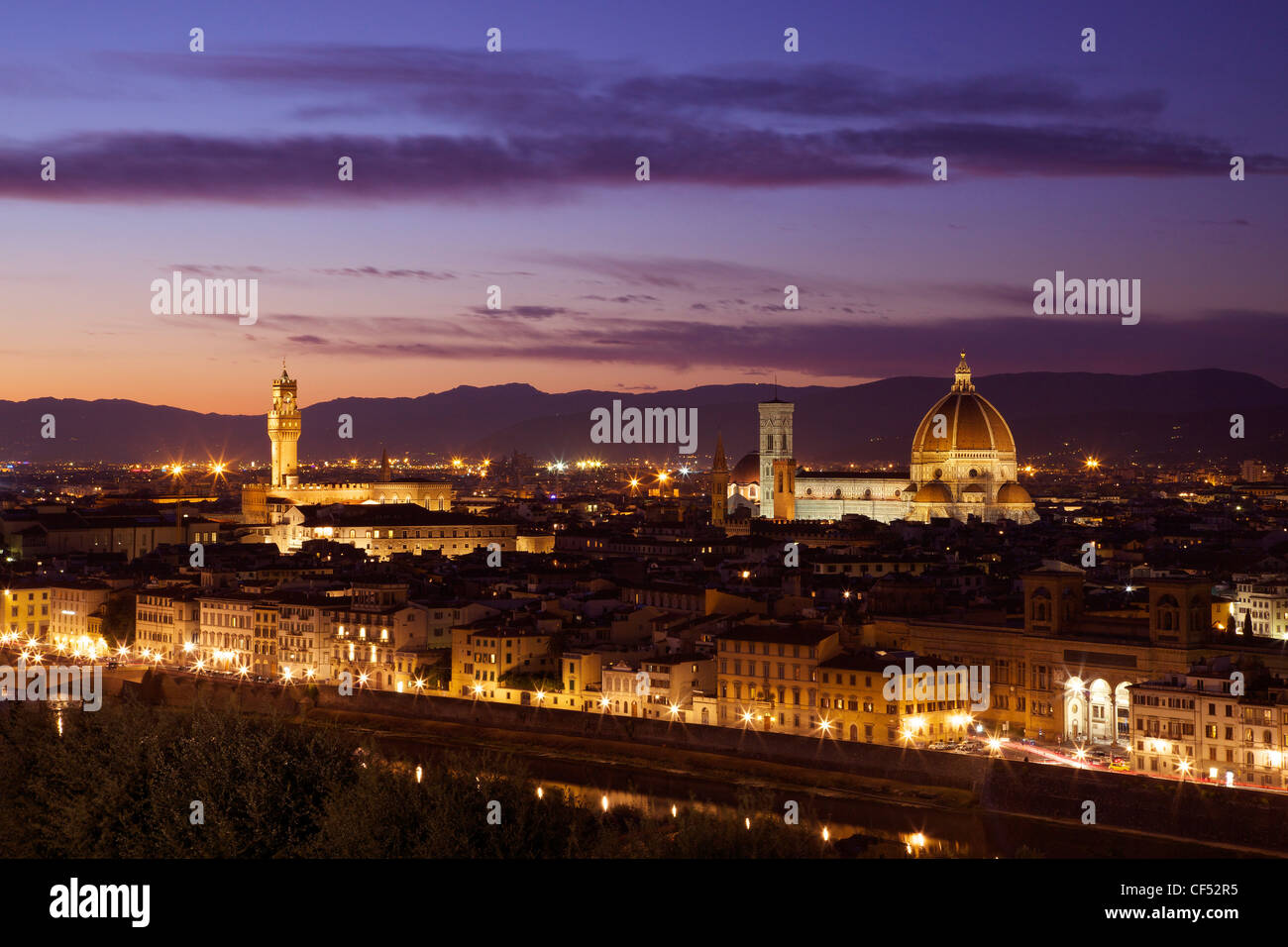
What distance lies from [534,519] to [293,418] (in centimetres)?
1367

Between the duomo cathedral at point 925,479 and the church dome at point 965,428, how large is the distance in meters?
0.05

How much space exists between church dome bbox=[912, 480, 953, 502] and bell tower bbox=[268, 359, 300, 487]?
97.8ft

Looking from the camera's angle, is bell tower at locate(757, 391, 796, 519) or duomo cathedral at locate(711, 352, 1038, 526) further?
bell tower at locate(757, 391, 796, 519)

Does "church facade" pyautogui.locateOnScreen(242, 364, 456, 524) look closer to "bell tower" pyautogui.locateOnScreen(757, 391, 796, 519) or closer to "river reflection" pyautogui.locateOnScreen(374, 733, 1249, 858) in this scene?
"bell tower" pyautogui.locateOnScreen(757, 391, 796, 519)

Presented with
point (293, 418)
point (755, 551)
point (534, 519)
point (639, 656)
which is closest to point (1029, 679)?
point (639, 656)

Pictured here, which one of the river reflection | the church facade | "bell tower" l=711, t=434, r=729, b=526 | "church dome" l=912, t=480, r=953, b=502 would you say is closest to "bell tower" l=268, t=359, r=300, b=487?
the church facade

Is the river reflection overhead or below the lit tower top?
below

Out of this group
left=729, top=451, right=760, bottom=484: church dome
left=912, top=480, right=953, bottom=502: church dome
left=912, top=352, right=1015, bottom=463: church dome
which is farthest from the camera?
left=729, top=451, right=760, bottom=484: church dome

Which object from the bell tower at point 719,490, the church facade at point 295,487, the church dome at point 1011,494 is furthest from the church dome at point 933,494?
the church facade at point 295,487

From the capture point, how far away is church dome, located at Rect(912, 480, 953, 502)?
9169cm

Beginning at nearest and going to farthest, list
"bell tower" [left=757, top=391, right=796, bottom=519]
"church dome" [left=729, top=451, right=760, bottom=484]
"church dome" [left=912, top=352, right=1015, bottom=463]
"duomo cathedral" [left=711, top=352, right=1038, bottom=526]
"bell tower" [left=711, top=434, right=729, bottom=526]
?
"bell tower" [left=711, top=434, right=729, bottom=526] → "duomo cathedral" [left=711, top=352, right=1038, bottom=526] → "church dome" [left=912, top=352, right=1015, bottom=463] → "bell tower" [left=757, top=391, right=796, bottom=519] → "church dome" [left=729, top=451, right=760, bottom=484]

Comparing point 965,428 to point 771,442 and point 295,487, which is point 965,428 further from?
point 295,487

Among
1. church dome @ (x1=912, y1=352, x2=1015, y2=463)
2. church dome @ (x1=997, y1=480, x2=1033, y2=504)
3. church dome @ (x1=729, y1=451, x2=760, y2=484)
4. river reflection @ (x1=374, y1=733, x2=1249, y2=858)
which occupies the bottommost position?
river reflection @ (x1=374, y1=733, x2=1249, y2=858)

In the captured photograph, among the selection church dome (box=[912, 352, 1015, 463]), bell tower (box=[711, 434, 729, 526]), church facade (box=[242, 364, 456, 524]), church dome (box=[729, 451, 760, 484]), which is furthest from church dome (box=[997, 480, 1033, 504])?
church facade (box=[242, 364, 456, 524])
